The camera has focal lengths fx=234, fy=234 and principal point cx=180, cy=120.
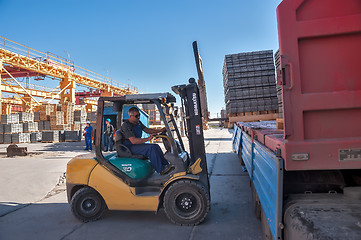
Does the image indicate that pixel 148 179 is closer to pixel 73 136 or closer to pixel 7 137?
pixel 73 136

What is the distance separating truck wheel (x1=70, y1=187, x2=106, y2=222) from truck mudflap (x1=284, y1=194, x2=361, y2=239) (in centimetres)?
285

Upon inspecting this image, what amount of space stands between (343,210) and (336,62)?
1150 mm

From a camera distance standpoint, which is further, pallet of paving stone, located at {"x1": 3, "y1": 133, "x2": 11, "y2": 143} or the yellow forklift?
pallet of paving stone, located at {"x1": 3, "y1": 133, "x2": 11, "y2": 143}

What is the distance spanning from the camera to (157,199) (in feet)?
11.3

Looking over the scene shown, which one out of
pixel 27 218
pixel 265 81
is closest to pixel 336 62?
pixel 27 218

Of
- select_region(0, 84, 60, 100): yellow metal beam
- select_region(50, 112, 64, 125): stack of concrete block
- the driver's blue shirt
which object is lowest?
the driver's blue shirt

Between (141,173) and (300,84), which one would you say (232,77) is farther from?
(300,84)

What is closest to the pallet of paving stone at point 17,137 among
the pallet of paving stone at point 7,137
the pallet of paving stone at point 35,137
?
the pallet of paving stone at point 7,137

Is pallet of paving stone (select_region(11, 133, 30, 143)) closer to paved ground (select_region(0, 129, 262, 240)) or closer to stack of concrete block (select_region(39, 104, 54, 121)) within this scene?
stack of concrete block (select_region(39, 104, 54, 121))

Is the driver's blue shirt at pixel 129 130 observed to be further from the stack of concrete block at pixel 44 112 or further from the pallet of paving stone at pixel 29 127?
the stack of concrete block at pixel 44 112

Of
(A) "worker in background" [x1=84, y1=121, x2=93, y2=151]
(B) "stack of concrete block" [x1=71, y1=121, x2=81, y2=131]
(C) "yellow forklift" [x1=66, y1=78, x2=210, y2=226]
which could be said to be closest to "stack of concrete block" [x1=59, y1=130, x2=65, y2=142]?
(B) "stack of concrete block" [x1=71, y1=121, x2=81, y2=131]

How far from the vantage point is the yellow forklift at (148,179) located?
3.43 meters

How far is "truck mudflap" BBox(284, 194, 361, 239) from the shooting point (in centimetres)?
154

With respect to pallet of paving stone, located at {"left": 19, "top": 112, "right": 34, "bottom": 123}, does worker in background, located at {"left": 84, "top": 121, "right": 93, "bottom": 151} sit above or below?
below
